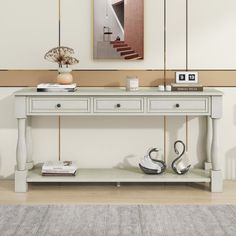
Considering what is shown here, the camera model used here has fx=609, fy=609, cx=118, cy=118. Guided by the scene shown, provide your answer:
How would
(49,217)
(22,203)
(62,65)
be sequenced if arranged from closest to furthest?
(49,217), (22,203), (62,65)

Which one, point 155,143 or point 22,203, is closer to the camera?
point 22,203

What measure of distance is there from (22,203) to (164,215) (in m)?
1.10

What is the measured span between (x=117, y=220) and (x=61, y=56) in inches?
63.6

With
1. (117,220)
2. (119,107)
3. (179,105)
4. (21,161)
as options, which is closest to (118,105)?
(119,107)

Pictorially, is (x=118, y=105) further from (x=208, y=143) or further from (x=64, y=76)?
(x=208, y=143)

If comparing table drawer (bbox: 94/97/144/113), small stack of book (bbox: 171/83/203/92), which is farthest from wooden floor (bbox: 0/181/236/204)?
small stack of book (bbox: 171/83/203/92)

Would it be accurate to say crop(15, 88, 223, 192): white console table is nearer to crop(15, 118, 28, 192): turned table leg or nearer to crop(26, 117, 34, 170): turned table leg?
crop(15, 118, 28, 192): turned table leg

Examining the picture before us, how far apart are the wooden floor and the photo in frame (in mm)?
1132

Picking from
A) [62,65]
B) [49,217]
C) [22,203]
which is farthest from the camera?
[62,65]

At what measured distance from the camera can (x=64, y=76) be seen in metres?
5.02

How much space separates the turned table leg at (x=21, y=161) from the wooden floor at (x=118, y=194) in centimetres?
8

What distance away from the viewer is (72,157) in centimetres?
537

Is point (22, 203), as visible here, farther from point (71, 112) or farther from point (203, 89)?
point (203, 89)

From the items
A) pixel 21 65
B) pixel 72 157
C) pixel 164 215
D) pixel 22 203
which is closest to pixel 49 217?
pixel 22 203
